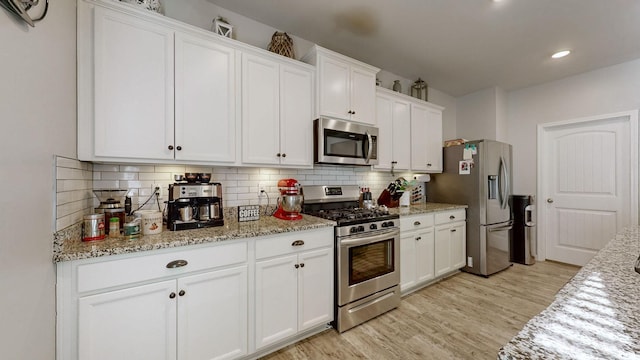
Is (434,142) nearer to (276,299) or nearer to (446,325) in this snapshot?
(446,325)

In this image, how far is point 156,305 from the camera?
4.44 feet

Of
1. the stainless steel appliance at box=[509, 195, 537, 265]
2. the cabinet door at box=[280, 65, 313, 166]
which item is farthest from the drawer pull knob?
the stainless steel appliance at box=[509, 195, 537, 265]

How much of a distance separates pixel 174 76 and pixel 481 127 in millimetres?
4395

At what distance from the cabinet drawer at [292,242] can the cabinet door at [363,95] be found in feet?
4.27

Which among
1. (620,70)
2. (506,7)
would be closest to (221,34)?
(506,7)

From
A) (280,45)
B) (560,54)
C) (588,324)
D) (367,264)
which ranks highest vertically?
(560,54)

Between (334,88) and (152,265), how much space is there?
6.79 feet

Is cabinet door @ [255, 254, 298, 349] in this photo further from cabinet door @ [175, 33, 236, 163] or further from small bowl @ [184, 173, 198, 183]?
cabinet door @ [175, 33, 236, 163]

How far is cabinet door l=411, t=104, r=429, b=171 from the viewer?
3.28m

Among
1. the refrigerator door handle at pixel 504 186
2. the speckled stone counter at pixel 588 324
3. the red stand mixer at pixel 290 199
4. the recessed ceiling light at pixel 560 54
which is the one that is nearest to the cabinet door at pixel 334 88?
the red stand mixer at pixel 290 199

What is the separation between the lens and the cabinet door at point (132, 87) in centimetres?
150

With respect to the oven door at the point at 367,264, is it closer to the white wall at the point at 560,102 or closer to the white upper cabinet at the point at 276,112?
the white upper cabinet at the point at 276,112

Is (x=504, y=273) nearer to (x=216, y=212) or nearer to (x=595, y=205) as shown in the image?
(x=595, y=205)

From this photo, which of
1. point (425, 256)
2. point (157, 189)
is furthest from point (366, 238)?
point (157, 189)
